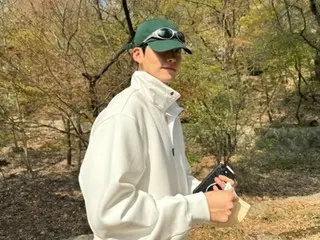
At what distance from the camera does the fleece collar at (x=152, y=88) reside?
1213 mm

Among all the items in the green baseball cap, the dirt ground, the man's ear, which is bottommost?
the dirt ground

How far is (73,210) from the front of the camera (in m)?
7.19

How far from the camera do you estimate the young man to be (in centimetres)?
107

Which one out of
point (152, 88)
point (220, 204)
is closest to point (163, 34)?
point (152, 88)

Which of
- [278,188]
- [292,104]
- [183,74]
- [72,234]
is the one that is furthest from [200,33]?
[292,104]

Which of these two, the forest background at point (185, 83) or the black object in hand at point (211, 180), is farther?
the forest background at point (185, 83)

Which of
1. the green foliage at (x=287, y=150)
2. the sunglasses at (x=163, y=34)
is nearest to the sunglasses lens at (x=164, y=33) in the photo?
the sunglasses at (x=163, y=34)

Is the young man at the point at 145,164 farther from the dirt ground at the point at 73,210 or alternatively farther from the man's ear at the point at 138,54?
the dirt ground at the point at 73,210

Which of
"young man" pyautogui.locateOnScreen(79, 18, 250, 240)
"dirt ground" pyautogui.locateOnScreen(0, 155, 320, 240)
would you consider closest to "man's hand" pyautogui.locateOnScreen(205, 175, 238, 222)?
"young man" pyautogui.locateOnScreen(79, 18, 250, 240)

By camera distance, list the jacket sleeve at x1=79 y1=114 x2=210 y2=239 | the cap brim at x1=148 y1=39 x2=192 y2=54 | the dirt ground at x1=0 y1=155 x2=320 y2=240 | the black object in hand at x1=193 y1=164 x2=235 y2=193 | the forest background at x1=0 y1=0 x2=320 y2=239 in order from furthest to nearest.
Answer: the forest background at x1=0 y1=0 x2=320 y2=239 → the dirt ground at x1=0 y1=155 x2=320 y2=240 → the black object in hand at x1=193 y1=164 x2=235 y2=193 → the cap brim at x1=148 y1=39 x2=192 y2=54 → the jacket sleeve at x1=79 y1=114 x2=210 y2=239

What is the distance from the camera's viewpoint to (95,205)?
3.53 ft

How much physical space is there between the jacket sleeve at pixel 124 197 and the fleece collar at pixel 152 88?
4.6 inches

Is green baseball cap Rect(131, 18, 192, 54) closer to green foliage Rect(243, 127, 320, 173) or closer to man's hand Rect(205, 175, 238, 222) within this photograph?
man's hand Rect(205, 175, 238, 222)

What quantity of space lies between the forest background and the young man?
3.42 m
